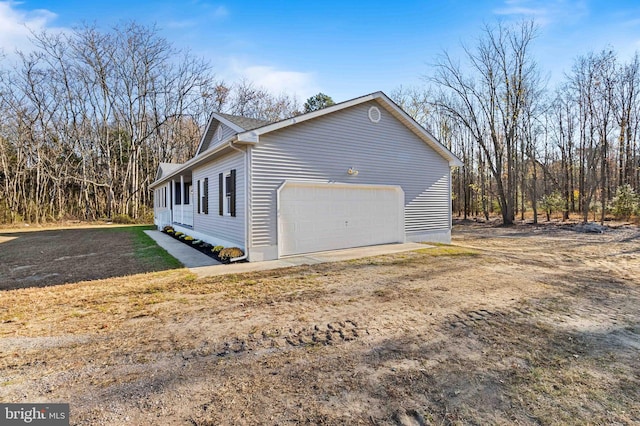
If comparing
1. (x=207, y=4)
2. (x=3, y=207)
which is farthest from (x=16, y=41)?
(x=207, y=4)

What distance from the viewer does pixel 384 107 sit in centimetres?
1027

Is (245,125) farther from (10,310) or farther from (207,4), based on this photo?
(10,310)

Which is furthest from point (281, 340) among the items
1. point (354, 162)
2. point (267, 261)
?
point (354, 162)

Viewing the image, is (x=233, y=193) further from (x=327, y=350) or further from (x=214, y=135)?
(x=327, y=350)

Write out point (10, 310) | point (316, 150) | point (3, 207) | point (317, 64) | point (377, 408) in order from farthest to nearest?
point (3, 207)
point (317, 64)
point (316, 150)
point (10, 310)
point (377, 408)

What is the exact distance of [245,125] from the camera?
1000 cm

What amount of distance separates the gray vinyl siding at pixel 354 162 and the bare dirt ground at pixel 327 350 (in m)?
2.92

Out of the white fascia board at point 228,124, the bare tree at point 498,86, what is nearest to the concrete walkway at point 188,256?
the white fascia board at point 228,124

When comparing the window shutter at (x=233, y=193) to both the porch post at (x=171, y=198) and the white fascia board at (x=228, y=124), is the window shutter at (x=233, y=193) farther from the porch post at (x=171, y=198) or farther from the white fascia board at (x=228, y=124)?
the porch post at (x=171, y=198)

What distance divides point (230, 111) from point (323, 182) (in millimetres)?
22261

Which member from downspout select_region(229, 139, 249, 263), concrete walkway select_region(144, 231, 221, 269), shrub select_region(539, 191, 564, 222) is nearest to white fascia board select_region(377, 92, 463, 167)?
downspout select_region(229, 139, 249, 263)

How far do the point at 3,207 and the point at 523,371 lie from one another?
26.3m

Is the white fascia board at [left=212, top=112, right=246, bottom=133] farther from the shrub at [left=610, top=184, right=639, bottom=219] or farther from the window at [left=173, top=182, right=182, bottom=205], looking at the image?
the shrub at [left=610, top=184, right=639, bottom=219]

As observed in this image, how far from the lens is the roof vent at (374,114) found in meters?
9.98
